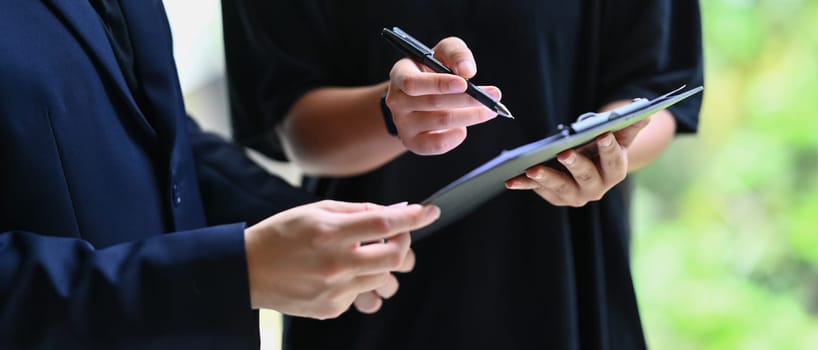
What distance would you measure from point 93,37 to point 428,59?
0.22 meters

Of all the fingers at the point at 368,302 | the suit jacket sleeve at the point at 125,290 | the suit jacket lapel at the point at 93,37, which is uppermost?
the suit jacket lapel at the point at 93,37

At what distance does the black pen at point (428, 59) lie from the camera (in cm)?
56

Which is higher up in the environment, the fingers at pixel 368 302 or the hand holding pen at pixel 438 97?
the hand holding pen at pixel 438 97

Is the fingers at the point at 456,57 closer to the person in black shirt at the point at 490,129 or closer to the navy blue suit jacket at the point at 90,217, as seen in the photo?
the person in black shirt at the point at 490,129

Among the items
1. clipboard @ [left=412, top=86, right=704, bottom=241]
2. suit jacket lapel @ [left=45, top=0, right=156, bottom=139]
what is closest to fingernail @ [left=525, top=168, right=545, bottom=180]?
clipboard @ [left=412, top=86, right=704, bottom=241]

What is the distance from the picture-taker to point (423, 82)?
559 millimetres

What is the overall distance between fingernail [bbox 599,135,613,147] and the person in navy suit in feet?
0.40

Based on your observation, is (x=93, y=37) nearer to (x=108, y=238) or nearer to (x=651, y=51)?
(x=108, y=238)

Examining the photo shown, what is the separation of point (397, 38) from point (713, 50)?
516 millimetres

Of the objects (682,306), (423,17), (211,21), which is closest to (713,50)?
(682,306)

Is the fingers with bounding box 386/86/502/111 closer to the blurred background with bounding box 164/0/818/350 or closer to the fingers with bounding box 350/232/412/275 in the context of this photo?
the fingers with bounding box 350/232/412/275

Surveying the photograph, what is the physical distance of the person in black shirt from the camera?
68 cm

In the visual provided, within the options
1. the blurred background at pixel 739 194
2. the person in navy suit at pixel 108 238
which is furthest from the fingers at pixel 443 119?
the blurred background at pixel 739 194

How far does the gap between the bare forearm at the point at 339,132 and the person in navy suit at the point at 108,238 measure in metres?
0.21
